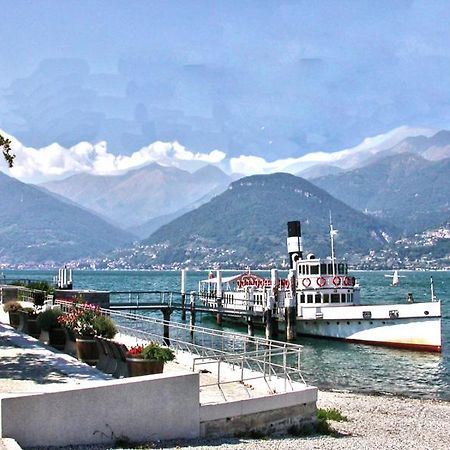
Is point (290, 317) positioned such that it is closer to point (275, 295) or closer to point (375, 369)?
point (275, 295)

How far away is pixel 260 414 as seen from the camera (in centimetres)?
1471

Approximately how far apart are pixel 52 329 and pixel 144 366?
25.8 feet

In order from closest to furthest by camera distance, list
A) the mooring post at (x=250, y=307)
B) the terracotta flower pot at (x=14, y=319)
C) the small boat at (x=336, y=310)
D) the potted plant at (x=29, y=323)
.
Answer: the potted plant at (x=29, y=323) < the terracotta flower pot at (x=14, y=319) < the small boat at (x=336, y=310) < the mooring post at (x=250, y=307)

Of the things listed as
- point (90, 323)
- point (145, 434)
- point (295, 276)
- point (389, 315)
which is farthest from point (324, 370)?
point (145, 434)

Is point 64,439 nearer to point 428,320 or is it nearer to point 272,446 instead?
point 272,446

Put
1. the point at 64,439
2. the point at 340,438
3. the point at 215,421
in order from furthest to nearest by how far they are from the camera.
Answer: the point at 340,438 < the point at 215,421 < the point at 64,439

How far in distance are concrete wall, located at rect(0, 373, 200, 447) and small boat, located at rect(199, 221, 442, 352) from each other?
115ft

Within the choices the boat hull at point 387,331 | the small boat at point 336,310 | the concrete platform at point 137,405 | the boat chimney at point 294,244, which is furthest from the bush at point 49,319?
the boat chimney at point 294,244

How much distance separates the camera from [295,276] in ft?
171

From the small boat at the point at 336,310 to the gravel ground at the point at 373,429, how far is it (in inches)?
715

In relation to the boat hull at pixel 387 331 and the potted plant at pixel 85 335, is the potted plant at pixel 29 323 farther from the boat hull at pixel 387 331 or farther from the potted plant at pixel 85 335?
the boat hull at pixel 387 331

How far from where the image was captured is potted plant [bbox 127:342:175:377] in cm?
1502

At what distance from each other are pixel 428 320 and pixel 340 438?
31620mm

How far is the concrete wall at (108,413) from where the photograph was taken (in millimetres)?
11820
